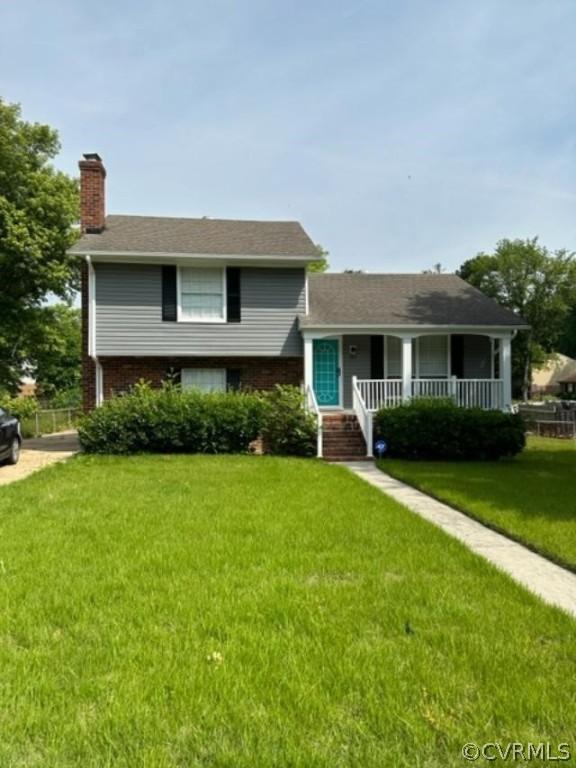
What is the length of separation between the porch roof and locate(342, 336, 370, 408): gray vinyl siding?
0.94 m

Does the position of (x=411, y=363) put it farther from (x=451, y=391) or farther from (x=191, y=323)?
(x=191, y=323)

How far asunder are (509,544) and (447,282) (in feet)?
47.1

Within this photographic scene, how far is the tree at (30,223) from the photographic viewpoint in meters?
23.0

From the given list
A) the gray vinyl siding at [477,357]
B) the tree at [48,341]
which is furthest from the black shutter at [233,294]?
the tree at [48,341]

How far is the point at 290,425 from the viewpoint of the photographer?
13.7 meters

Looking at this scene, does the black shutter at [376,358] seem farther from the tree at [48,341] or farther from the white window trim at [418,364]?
the tree at [48,341]

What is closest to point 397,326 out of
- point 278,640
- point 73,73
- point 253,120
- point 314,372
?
point 314,372

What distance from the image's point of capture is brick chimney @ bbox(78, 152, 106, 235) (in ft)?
53.9

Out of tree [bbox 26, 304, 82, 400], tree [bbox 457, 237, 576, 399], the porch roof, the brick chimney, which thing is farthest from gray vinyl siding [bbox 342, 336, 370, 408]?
tree [bbox 457, 237, 576, 399]

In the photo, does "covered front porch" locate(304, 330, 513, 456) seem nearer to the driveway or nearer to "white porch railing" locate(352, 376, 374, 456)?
"white porch railing" locate(352, 376, 374, 456)

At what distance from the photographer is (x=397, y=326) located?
15578 millimetres

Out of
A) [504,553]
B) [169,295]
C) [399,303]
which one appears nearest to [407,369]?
[399,303]

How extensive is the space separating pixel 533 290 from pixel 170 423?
152 feet

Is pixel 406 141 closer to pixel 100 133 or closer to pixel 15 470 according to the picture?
pixel 100 133
